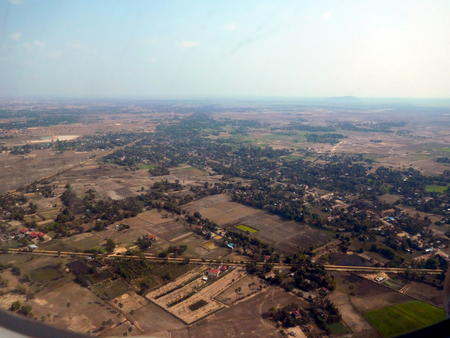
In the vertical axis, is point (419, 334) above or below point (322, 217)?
above

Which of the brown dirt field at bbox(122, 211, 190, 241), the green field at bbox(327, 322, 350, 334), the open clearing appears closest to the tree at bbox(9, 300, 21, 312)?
the brown dirt field at bbox(122, 211, 190, 241)

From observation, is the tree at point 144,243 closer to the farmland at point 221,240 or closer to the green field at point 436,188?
the farmland at point 221,240

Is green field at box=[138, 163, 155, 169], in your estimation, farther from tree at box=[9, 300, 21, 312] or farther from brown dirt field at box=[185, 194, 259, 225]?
tree at box=[9, 300, 21, 312]

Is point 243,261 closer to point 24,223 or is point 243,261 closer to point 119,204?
point 119,204

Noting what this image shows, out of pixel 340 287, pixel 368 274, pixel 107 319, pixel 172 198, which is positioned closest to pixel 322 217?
pixel 368 274

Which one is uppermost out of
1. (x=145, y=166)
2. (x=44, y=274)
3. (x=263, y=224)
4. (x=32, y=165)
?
(x=32, y=165)

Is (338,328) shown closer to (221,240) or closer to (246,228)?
(221,240)

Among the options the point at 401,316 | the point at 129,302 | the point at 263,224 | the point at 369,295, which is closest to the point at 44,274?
the point at 129,302
